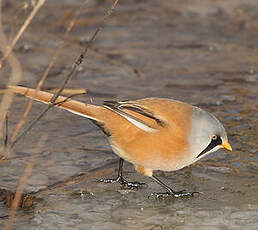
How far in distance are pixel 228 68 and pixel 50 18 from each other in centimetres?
261

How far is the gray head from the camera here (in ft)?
13.8

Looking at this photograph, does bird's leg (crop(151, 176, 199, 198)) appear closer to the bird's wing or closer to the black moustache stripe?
the black moustache stripe

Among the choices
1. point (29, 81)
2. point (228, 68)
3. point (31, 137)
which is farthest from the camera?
point (228, 68)

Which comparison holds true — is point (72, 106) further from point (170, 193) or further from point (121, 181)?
point (170, 193)

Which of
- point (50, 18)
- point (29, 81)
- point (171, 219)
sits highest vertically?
point (50, 18)

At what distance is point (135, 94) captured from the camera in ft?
20.9

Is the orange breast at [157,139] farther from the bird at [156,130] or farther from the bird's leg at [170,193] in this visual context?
the bird's leg at [170,193]

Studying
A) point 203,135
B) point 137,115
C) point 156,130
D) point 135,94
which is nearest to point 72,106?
point 137,115

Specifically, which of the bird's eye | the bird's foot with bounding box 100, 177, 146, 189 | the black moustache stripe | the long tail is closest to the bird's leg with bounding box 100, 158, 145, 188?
the bird's foot with bounding box 100, 177, 146, 189

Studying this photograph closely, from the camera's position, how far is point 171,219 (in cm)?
401

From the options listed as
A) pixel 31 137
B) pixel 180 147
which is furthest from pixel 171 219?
pixel 31 137

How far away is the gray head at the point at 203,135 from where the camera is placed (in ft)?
13.8

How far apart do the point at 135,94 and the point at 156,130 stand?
219 cm

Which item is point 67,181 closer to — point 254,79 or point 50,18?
point 254,79
